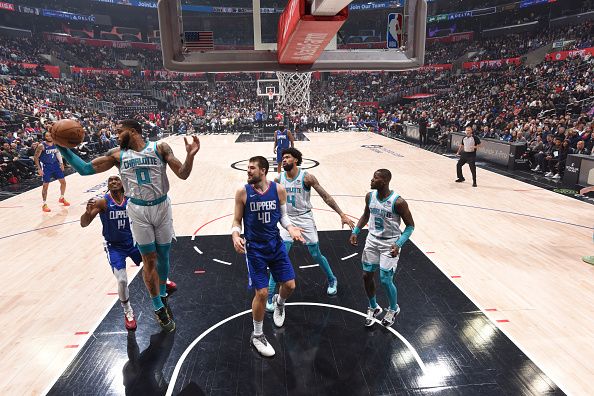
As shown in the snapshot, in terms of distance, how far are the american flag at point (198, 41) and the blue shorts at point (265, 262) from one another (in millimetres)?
4653

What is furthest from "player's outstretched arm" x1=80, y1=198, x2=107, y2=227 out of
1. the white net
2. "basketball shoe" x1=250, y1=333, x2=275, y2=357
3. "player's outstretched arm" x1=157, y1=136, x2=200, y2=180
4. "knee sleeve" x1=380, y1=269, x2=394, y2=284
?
the white net

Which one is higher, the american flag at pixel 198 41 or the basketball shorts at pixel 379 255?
the american flag at pixel 198 41

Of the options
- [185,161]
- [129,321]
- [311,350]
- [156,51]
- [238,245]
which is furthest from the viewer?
[156,51]

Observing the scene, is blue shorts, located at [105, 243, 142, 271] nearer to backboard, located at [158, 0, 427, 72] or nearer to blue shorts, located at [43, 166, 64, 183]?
backboard, located at [158, 0, 427, 72]

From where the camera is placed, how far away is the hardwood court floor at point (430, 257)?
4074 mm

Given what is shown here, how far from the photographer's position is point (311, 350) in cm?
398

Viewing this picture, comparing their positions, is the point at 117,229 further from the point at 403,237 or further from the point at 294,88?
the point at 294,88

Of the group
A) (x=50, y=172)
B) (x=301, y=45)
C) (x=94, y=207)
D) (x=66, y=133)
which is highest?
(x=301, y=45)

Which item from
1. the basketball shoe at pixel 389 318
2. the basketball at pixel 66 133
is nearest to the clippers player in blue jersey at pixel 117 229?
the basketball at pixel 66 133

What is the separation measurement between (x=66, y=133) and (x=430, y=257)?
5.30 meters

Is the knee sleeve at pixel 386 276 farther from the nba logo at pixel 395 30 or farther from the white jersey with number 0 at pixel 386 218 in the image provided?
the nba logo at pixel 395 30

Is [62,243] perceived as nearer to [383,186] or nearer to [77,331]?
[77,331]

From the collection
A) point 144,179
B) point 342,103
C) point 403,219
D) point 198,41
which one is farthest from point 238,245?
point 342,103

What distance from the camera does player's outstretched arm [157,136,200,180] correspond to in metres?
3.48
